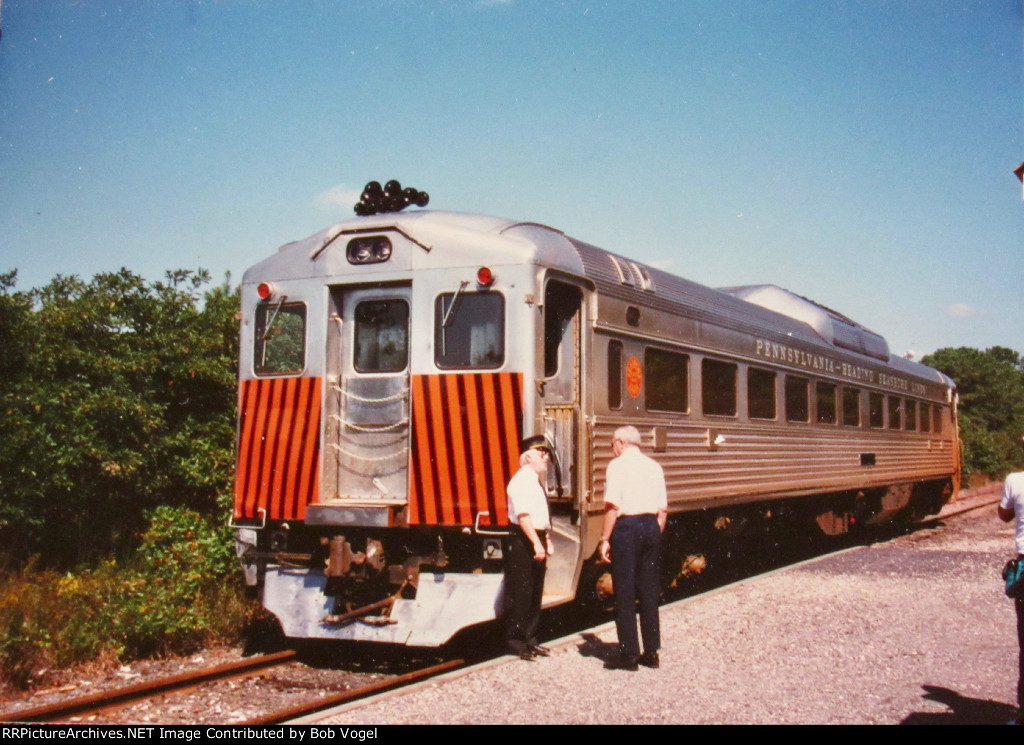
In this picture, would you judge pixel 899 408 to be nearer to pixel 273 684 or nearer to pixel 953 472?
pixel 953 472

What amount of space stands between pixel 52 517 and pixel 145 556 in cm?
144

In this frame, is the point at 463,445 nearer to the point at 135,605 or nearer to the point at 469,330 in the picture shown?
the point at 469,330

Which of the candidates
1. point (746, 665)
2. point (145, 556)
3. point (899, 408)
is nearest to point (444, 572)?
point (746, 665)

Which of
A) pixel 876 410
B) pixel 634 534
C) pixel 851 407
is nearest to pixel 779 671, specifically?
pixel 634 534

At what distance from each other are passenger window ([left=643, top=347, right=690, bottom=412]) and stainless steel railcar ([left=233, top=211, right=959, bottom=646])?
0.02m

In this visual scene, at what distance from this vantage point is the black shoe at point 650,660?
6898 mm

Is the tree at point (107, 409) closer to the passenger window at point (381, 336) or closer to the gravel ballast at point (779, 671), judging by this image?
the passenger window at point (381, 336)

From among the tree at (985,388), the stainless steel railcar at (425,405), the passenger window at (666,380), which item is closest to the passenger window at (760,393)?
the passenger window at (666,380)

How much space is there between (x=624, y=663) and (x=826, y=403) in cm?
768

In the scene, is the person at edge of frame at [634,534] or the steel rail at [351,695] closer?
the steel rail at [351,695]

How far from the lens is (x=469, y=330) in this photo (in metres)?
7.47

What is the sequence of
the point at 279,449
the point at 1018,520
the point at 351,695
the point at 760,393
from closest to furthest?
the point at 1018,520, the point at 351,695, the point at 279,449, the point at 760,393

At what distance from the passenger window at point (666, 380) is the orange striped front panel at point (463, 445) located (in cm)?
204

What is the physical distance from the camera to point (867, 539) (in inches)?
702
